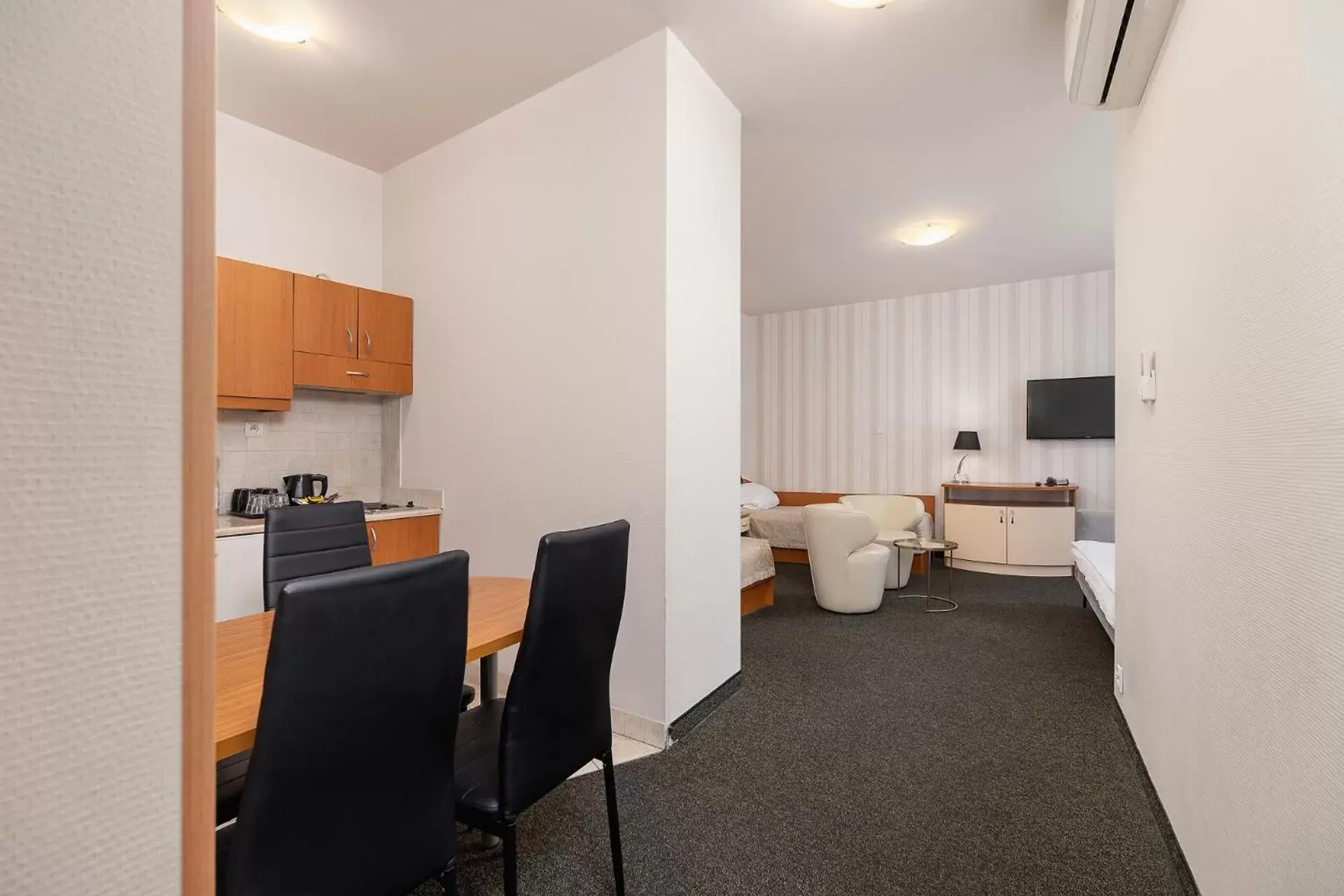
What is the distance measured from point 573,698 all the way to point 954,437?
6.49 m

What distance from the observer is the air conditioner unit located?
5.95 ft

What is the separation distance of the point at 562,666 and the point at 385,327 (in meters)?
2.80

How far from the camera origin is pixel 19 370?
1.62ft

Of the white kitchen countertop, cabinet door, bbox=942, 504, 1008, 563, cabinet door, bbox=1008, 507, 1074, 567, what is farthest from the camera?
cabinet door, bbox=942, 504, 1008, 563

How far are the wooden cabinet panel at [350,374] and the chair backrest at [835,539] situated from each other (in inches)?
118

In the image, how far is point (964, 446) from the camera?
669 centimetres

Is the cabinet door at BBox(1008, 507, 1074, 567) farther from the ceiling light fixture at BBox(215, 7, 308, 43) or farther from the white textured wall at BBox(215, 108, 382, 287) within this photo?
the ceiling light fixture at BBox(215, 7, 308, 43)

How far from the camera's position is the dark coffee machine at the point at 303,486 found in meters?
3.49

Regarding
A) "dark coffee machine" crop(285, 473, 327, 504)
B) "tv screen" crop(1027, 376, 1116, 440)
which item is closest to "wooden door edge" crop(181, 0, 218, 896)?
"dark coffee machine" crop(285, 473, 327, 504)

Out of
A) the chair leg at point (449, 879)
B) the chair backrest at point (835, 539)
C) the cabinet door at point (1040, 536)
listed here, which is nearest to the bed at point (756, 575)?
the chair backrest at point (835, 539)

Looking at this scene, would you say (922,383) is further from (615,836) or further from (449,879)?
(449,879)

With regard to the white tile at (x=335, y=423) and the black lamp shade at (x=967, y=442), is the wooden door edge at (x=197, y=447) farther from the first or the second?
the black lamp shade at (x=967, y=442)

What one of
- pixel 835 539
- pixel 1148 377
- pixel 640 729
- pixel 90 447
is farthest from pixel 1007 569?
pixel 90 447

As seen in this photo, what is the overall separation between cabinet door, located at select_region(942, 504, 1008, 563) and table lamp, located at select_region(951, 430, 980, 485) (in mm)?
457
